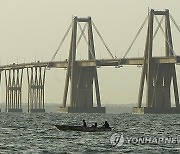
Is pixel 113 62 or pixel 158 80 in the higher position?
pixel 113 62

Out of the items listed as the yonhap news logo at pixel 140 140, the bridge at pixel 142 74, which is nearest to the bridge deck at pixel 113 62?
the bridge at pixel 142 74

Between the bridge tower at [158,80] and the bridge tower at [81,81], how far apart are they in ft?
53.5

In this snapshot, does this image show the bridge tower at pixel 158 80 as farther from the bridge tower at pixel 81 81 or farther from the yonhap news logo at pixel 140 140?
the yonhap news logo at pixel 140 140

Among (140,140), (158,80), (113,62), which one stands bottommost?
(140,140)

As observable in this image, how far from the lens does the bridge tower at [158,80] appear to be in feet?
564

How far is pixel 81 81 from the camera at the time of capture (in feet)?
637

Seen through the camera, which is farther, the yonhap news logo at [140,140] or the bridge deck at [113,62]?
the bridge deck at [113,62]

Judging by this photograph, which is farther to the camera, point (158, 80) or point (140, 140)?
point (158, 80)

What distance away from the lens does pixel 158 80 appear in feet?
579

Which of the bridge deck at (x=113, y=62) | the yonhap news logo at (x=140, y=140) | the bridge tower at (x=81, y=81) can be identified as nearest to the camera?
the yonhap news logo at (x=140, y=140)

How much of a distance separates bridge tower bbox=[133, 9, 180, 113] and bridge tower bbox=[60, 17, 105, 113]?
16.3 meters

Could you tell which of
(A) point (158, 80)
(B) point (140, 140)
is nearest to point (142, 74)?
(A) point (158, 80)

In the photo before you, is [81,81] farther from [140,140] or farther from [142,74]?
[140,140]

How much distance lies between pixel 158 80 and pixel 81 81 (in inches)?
933
